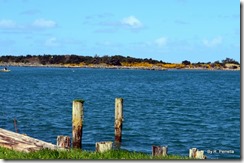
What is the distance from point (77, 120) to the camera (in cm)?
1947

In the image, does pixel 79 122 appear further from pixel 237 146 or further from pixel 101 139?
pixel 237 146

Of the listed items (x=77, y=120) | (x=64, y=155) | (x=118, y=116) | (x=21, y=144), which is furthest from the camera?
(x=118, y=116)

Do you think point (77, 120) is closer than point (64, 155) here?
No

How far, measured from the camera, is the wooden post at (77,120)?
18.9 metres

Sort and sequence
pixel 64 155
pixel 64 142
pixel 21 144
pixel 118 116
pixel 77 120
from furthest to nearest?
pixel 118 116 → pixel 77 120 → pixel 64 142 → pixel 21 144 → pixel 64 155

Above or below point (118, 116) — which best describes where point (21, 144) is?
above

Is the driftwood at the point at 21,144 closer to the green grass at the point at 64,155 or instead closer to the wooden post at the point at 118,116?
the green grass at the point at 64,155

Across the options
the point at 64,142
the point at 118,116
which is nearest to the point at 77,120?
the point at 118,116

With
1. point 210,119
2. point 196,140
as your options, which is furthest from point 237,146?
point 210,119

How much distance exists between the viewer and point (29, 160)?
35.5 feet

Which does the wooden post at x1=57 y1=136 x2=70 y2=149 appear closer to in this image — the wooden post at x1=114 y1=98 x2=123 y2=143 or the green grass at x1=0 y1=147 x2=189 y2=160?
the green grass at x1=0 y1=147 x2=189 y2=160

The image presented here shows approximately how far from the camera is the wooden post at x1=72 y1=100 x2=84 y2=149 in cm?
1892

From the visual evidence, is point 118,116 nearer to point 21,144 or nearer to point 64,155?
point 21,144

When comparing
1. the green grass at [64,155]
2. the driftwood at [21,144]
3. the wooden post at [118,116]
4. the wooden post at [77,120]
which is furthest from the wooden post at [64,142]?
the wooden post at [118,116]
